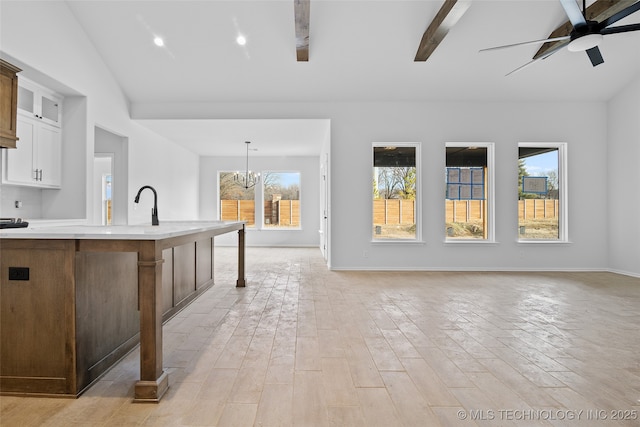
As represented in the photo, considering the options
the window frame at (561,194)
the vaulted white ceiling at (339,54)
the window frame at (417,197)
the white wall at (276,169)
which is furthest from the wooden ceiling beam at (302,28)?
the white wall at (276,169)

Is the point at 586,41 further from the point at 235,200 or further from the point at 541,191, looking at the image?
the point at 235,200

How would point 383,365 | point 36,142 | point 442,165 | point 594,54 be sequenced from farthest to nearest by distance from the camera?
→ 1. point 442,165
2. point 36,142
3. point 594,54
4. point 383,365

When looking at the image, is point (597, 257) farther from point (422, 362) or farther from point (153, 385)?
point (153, 385)

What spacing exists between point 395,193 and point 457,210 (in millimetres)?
1159

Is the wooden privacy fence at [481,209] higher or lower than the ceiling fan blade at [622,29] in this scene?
lower

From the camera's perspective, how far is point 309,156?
9.80m

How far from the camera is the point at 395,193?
614 cm

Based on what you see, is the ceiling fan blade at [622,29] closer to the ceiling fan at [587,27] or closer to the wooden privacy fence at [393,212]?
the ceiling fan at [587,27]

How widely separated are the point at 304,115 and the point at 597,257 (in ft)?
18.9

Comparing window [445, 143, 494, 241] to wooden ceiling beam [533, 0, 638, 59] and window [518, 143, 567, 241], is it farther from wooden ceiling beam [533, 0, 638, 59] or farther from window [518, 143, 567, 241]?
wooden ceiling beam [533, 0, 638, 59]

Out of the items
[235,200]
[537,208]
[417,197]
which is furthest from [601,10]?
[235,200]

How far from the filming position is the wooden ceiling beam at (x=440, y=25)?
12.8 feet

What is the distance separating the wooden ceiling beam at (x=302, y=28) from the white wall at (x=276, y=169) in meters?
4.82

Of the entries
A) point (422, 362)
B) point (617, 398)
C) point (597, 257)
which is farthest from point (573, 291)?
point (422, 362)
